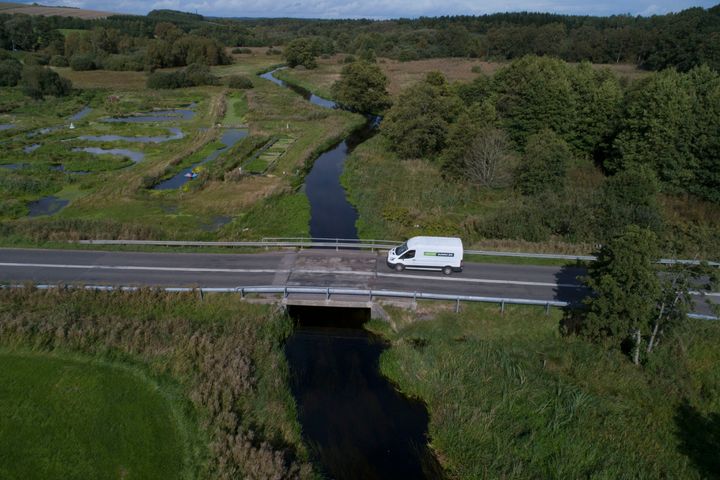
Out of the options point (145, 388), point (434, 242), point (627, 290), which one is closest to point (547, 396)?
point (627, 290)

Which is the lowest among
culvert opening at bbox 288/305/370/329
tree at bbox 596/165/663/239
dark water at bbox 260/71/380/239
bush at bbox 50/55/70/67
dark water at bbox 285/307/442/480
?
dark water at bbox 285/307/442/480

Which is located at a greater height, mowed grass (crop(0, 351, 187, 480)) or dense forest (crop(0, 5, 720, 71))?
dense forest (crop(0, 5, 720, 71))

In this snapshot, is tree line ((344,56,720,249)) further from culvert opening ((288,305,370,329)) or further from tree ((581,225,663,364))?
culvert opening ((288,305,370,329))

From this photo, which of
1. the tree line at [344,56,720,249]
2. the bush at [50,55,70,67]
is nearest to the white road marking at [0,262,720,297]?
the tree line at [344,56,720,249]

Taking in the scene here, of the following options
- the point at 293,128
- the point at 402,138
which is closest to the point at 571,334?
the point at 402,138

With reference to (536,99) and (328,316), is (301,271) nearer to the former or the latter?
(328,316)

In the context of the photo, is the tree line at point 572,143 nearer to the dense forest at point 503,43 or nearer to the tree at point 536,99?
the tree at point 536,99

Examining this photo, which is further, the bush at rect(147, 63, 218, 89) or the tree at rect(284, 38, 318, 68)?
the tree at rect(284, 38, 318, 68)
